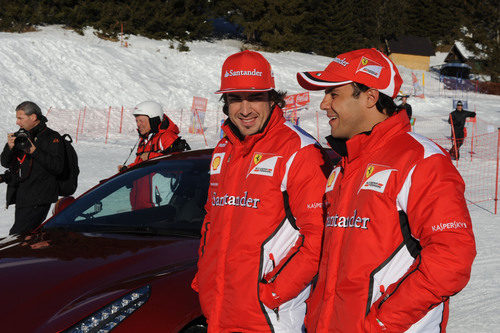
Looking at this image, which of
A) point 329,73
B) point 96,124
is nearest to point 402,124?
point 329,73

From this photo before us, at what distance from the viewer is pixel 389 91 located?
2152 mm

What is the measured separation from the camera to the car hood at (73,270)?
110 inches

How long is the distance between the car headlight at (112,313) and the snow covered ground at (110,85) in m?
10.2

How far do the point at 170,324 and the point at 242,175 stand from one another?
91 centimetres

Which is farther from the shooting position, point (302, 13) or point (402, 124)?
point (302, 13)

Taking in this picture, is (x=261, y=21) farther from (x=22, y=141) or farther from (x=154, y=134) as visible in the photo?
(x=22, y=141)

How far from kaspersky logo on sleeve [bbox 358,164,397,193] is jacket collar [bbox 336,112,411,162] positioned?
9cm

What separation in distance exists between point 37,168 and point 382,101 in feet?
13.4

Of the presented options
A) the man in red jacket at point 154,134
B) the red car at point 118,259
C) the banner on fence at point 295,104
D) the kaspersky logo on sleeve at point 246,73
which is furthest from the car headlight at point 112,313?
the banner on fence at point 295,104

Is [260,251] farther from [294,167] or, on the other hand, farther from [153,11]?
[153,11]

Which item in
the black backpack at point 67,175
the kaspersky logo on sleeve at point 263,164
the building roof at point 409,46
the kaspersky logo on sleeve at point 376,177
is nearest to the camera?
the kaspersky logo on sleeve at point 376,177

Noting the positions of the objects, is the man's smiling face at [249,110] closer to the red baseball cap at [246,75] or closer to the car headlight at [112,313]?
the red baseball cap at [246,75]

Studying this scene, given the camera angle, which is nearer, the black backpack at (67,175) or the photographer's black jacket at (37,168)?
the photographer's black jacket at (37,168)

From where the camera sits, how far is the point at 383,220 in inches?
75.6
